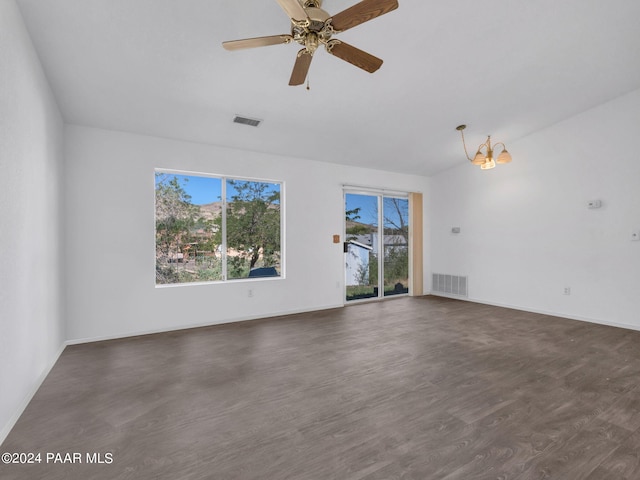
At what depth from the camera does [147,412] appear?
91.9 inches

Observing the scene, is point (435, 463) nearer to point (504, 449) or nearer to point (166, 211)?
point (504, 449)

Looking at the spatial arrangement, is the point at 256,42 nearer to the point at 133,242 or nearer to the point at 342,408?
the point at 342,408

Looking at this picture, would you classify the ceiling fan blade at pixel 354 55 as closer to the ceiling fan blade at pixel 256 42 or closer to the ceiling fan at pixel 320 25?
the ceiling fan at pixel 320 25

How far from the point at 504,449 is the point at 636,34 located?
4.42 meters

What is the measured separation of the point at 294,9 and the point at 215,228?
356 centimetres

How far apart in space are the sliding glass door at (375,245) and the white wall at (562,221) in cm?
122

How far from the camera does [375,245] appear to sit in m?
6.74

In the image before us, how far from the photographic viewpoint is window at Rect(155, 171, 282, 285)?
15.0ft

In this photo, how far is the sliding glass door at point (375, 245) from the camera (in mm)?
6391

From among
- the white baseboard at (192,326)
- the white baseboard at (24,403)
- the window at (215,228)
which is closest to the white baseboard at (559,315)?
the white baseboard at (192,326)

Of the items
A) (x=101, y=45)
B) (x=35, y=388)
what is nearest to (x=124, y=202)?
(x=101, y=45)

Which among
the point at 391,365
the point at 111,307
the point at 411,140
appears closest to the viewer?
the point at 391,365

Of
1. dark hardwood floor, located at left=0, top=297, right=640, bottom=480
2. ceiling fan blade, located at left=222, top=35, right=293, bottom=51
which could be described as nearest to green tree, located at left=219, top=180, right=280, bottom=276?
dark hardwood floor, located at left=0, top=297, right=640, bottom=480

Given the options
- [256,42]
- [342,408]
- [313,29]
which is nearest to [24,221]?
[256,42]
